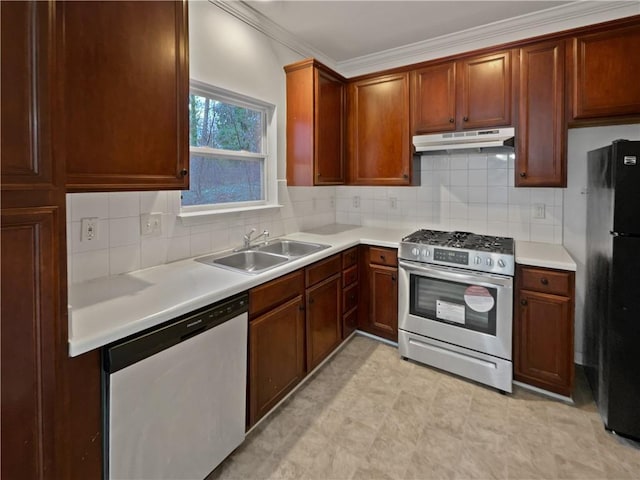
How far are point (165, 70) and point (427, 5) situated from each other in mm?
1977

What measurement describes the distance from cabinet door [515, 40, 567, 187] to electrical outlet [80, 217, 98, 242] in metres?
2.75

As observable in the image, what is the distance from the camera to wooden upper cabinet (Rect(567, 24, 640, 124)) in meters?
2.20

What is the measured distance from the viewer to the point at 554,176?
2473 mm

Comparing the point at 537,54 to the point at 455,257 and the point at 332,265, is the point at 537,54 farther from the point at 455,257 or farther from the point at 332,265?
the point at 332,265

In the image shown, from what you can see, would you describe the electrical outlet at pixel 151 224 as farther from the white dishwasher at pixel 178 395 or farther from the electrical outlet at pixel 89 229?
the white dishwasher at pixel 178 395

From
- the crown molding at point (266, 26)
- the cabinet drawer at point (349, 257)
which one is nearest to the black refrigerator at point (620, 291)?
the cabinet drawer at point (349, 257)

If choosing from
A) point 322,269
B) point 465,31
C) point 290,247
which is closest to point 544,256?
point 322,269

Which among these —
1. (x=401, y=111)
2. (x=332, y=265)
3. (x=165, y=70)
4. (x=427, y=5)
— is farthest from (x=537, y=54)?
(x=165, y=70)

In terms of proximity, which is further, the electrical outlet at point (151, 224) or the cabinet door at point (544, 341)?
the cabinet door at point (544, 341)

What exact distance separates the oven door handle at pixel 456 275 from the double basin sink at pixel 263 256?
2.25ft

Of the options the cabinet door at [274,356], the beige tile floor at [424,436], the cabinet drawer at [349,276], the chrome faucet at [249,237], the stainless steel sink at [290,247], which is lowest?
the beige tile floor at [424,436]

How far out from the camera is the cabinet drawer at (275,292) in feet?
6.17

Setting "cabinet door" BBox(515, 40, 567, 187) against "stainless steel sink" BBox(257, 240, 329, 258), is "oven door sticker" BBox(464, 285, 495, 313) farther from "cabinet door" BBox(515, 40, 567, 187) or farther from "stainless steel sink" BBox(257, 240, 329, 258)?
"stainless steel sink" BBox(257, 240, 329, 258)

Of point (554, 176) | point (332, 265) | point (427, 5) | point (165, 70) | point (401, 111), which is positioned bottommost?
point (332, 265)
